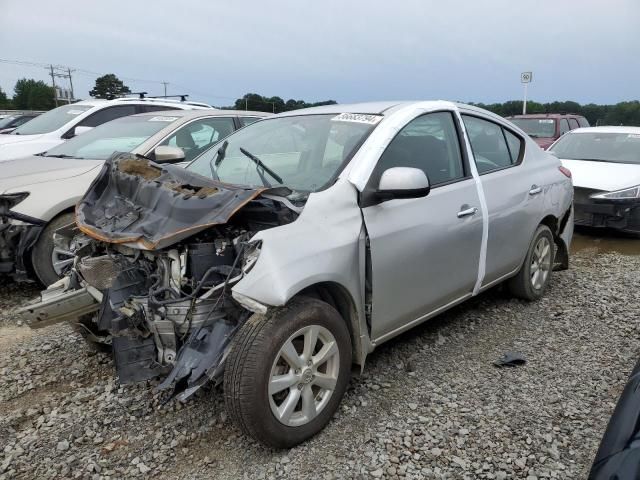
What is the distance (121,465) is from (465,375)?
2128 millimetres

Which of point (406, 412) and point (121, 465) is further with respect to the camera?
point (406, 412)

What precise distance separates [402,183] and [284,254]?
0.80m

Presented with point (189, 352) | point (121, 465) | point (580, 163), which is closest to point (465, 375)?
point (189, 352)

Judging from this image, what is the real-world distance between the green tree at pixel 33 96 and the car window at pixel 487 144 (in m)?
62.2

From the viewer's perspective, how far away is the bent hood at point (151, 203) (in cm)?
265

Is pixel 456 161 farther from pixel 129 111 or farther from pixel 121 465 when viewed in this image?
pixel 129 111

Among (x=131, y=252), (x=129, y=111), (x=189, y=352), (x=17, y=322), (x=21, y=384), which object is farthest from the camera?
(x=129, y=111)

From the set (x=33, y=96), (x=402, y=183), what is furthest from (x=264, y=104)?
(x=33, y=96)

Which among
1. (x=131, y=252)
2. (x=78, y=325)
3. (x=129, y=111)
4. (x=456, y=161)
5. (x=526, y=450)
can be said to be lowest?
(x=526, y=450)

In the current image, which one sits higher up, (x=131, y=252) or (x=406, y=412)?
(x=131, y=252)

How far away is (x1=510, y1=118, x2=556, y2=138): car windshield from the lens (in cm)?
1261

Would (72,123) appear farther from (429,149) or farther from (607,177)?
(607,177)

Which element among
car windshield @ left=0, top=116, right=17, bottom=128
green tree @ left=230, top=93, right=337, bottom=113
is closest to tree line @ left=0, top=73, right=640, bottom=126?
green tree @ left=230, top=93, right=337, bottom=113

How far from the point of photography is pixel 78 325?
3352mm
